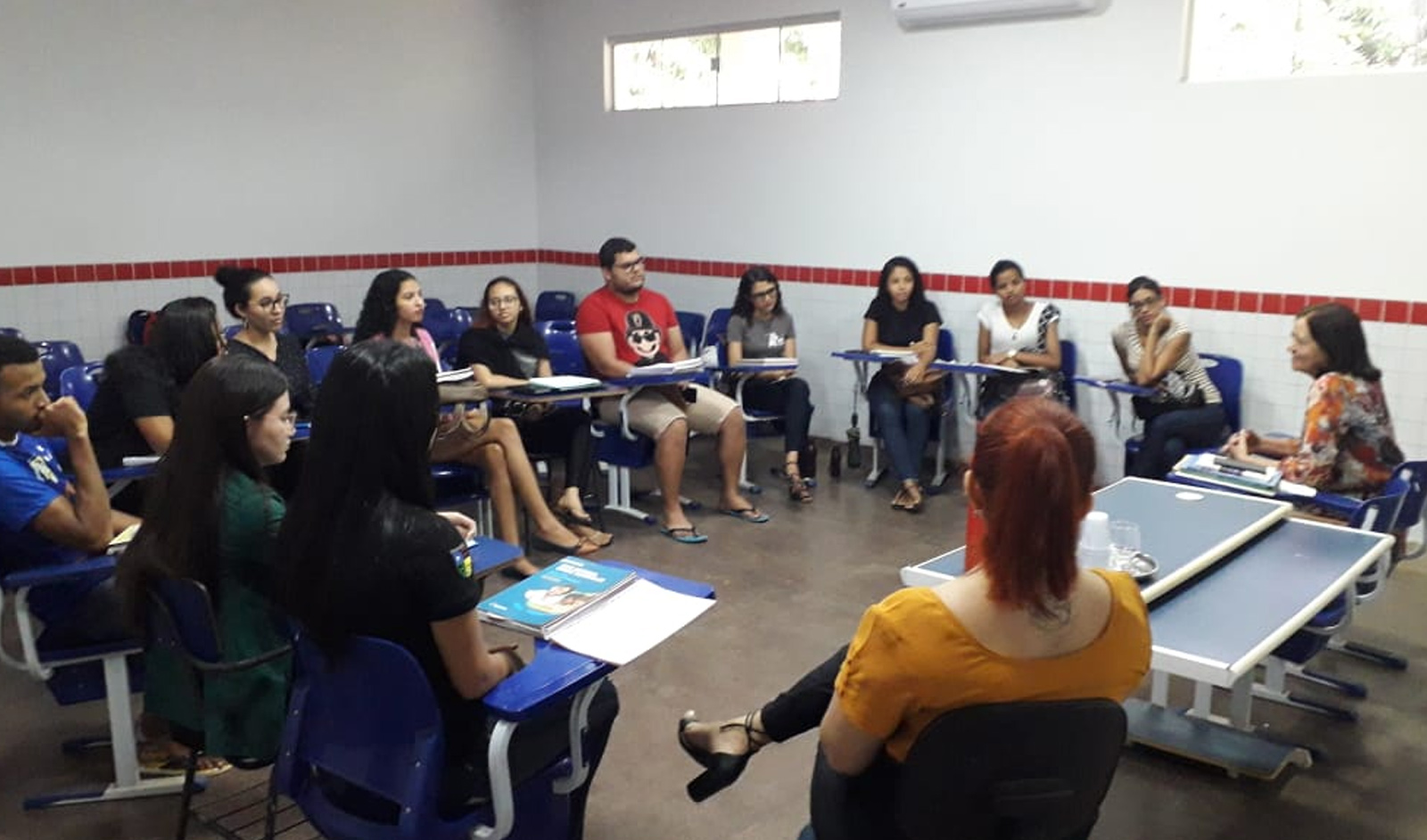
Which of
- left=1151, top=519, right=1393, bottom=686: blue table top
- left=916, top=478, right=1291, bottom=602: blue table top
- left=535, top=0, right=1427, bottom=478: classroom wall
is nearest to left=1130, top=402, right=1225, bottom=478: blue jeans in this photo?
left=535, top=0, right=1427, bottom=478: classroom wall

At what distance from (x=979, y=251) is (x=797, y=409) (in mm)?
1361

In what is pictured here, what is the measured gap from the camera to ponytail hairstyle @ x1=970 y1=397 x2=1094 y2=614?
5.28 ft

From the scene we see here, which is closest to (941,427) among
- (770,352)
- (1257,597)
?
(770,352)

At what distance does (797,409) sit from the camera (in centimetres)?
610

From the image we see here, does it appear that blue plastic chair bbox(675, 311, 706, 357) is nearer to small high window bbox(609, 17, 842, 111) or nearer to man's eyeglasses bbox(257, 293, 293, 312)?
small high window bbox(609, 17, 842, 111)

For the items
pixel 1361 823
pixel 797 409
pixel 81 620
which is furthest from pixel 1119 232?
pixel 81 620

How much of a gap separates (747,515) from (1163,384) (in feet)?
6.69

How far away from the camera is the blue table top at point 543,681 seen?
6.44ft

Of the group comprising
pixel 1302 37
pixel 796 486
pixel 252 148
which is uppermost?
pixel 1302 37

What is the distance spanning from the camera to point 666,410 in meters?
5.28

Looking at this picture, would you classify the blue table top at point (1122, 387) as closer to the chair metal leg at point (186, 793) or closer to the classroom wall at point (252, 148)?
the chair metal leg at point (186, 793)

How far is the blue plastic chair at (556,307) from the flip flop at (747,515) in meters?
2.83

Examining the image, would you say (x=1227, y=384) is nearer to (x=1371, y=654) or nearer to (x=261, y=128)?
(x=1371, y=654)

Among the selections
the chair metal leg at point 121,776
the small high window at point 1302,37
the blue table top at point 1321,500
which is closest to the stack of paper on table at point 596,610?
the chair metal leg at point 121,776
